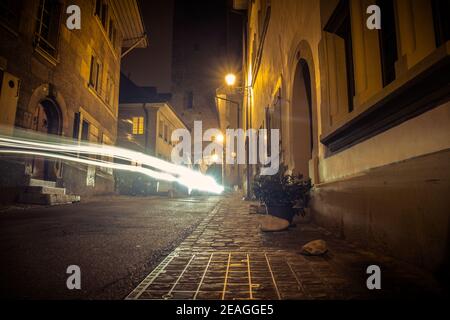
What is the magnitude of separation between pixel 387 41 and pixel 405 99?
5.19 feet

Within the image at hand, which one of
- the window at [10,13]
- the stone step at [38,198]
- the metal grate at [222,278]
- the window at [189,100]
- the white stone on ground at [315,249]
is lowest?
the metal grate at [222,278]

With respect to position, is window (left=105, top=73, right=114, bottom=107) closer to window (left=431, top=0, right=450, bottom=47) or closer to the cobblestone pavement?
the cobblestone pavement

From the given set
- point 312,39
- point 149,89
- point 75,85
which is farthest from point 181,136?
point 312,39

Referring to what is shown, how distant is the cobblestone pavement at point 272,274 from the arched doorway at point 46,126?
9.48 meters

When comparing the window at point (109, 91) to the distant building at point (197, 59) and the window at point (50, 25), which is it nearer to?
the window at point (50, 25)

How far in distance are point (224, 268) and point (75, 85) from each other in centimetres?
1322

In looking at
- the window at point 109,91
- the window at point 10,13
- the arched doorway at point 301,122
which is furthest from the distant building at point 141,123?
the arched doorway at point 301,122

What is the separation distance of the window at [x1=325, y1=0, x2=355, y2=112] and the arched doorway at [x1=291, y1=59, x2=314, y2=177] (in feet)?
5.72

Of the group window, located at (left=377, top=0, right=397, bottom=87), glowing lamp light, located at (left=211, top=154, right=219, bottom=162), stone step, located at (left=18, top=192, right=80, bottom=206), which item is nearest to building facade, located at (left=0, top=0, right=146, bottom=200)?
stone step, located at (left=18, top=192, right=80, bottom=206)

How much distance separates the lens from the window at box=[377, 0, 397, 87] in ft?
12.2

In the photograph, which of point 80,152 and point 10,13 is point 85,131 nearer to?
point 80,152

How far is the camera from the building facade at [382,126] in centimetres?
225

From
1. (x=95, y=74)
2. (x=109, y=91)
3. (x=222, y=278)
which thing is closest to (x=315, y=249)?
(x=222, y=278)
